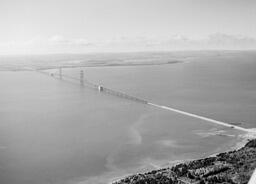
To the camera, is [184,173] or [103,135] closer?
[184,173]

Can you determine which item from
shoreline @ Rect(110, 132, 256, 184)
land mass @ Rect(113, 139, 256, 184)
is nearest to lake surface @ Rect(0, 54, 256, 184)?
shoreline @ Rect(110, 132, 256, 184)

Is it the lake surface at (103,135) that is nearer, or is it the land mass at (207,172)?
the land mass at (207,172)

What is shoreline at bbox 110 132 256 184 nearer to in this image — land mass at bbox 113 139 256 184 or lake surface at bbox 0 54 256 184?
land mass at bbox 113 139 256 184

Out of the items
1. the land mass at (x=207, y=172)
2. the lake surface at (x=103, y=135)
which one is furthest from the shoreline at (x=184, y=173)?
the lake surface at (x=103, y=135)

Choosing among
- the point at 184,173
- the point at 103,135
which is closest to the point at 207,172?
the point at 184,173

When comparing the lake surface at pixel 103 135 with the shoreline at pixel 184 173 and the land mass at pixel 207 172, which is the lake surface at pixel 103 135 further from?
the land mass at pixel 207 172

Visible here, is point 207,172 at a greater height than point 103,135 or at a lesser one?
greater

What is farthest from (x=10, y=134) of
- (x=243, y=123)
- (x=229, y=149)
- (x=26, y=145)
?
(x=243, y=123)

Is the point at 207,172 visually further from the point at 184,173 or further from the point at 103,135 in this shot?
the point at 103,135

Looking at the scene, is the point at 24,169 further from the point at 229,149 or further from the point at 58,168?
the point at 229,149
